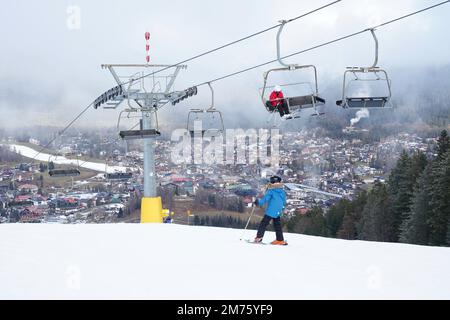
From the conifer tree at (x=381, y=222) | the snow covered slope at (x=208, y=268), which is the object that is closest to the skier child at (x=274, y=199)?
the snow covered slope at (x=208, y=268)

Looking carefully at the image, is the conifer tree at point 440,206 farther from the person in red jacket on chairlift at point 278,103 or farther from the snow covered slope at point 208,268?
the person in red jacket on chairlift at point 278,103

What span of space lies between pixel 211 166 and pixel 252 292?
59.1 metres

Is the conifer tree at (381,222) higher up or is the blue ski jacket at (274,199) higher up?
the blue ski jacket at (274,199)

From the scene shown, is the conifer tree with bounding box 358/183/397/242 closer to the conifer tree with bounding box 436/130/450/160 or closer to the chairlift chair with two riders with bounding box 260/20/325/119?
the conifer tree with bounding box 436/130/450/160

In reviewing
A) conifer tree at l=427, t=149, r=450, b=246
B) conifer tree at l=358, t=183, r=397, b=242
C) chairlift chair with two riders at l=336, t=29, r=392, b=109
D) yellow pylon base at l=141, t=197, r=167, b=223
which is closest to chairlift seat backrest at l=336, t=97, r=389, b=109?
chairlift chair with two riders at l=336, t=29, r=392, b=109

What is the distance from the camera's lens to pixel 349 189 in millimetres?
67812

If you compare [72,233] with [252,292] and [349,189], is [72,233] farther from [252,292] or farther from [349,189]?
[349,189]

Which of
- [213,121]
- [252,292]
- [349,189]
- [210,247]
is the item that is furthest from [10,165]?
[252,292]

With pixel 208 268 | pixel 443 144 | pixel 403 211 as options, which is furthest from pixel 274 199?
pixel 403 211

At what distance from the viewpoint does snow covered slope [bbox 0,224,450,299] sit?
295 inches

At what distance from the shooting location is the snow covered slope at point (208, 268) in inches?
295

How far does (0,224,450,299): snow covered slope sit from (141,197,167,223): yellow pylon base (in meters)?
4.54

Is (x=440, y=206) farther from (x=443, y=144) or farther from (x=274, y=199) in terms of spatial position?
(x=274, y=199)

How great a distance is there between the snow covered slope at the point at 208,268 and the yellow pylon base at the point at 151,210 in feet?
14.9
